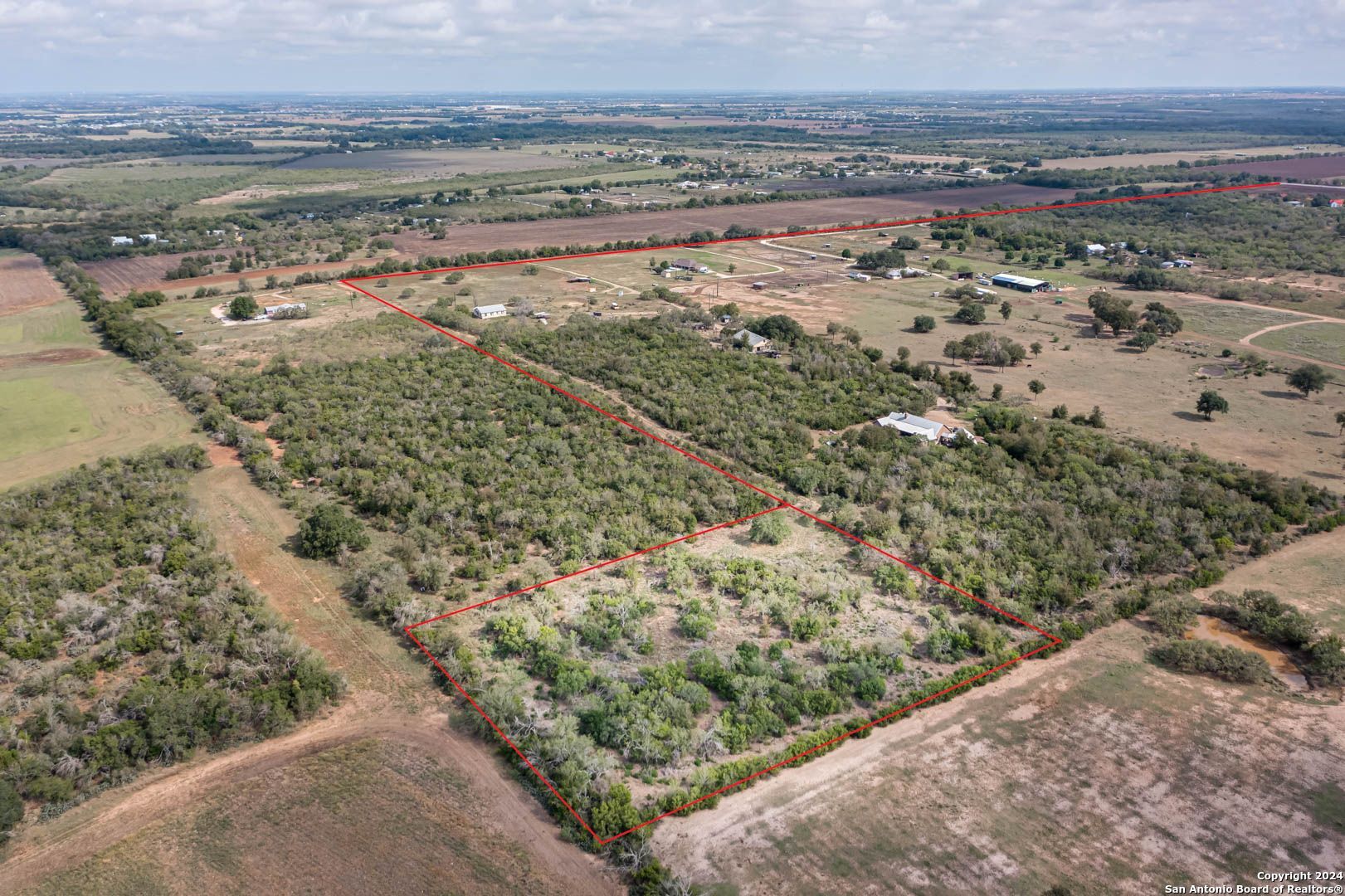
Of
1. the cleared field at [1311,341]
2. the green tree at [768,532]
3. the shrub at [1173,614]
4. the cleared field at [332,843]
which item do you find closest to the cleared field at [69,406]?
the cleared field at [332,843]

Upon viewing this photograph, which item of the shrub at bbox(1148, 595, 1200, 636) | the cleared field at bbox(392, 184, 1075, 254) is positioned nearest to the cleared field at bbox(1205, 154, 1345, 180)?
the cleared field at bbox(392, 184, 1075, 254)

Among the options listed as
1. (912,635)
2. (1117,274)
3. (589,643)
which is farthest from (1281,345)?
(589,643)

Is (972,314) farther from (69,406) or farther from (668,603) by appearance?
(69,406)

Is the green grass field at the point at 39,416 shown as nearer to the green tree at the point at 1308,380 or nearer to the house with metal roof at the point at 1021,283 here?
the green tree at the point at 1308,380

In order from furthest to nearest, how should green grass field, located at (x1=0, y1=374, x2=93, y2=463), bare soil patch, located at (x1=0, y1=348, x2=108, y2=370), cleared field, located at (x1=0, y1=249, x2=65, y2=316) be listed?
cleared field, located at (x1=0, y1=249, x2=65, y2=316) < bare soil patch, located at (x1=0, y1=348, x2=108, y2=370) < green grass field, located at (x1=0, y1=374, x2=93, y2=463)

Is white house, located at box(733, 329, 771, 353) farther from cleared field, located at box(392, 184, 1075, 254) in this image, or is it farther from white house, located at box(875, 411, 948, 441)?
cleared field, located at box(392, 184, 1075, 254)

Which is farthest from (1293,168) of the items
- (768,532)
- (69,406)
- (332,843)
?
(332,843)

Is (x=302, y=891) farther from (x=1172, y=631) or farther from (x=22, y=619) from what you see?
(x=1172, y=631)
